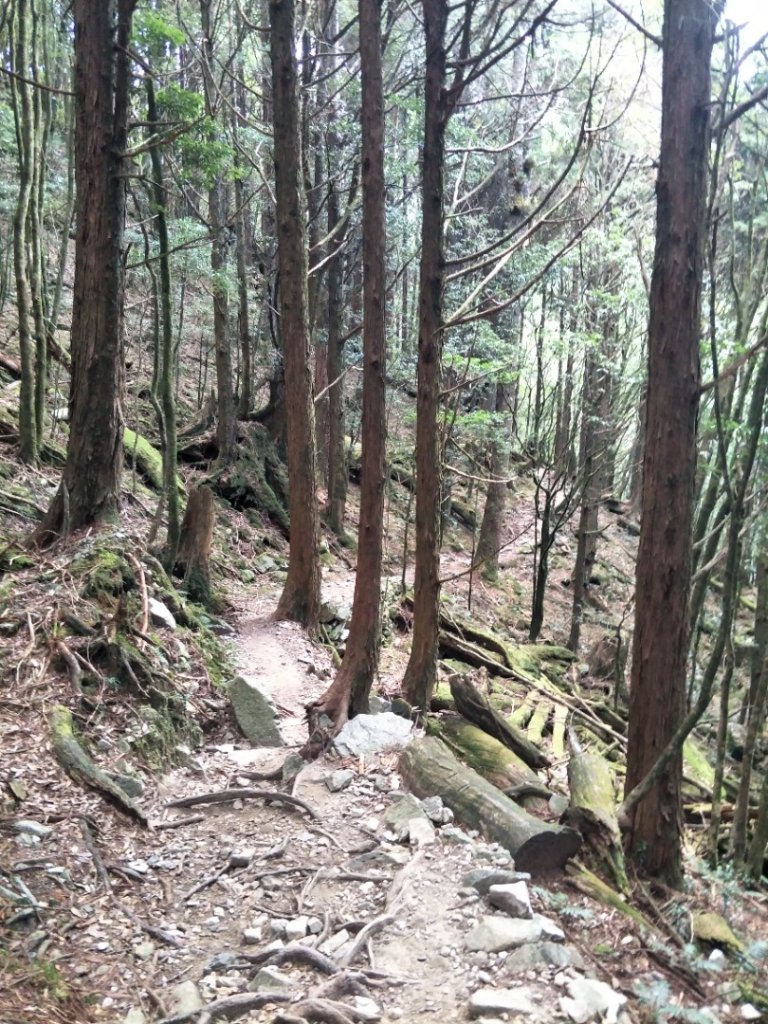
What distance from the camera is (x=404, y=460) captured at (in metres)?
19.7

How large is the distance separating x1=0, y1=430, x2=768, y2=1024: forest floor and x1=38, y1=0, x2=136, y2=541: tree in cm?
133

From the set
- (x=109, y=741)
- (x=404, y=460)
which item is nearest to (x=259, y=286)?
(x=404, y=460)

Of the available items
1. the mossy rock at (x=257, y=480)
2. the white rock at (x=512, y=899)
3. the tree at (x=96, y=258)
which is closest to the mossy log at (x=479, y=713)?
the white rock at (x=512, y=899)

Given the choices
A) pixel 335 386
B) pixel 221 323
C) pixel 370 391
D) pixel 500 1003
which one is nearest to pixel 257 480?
pixel 335 386

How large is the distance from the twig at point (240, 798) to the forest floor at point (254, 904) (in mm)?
23

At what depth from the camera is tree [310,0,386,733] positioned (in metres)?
6.56

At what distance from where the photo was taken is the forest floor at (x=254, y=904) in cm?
328

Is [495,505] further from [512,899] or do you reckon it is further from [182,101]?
[512,899]

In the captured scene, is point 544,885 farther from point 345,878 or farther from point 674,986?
point 345,878

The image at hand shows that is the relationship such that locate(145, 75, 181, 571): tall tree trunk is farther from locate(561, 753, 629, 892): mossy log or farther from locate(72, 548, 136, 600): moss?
locate(561, 753, 629, 892): mossy log

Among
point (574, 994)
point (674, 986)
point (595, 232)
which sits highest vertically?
point (595, 232)

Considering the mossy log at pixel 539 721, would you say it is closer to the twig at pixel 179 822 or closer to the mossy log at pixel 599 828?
the mossy log at pixel 599 828

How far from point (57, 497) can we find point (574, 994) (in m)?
6.01

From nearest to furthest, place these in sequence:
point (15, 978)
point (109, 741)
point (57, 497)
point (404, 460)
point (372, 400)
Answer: point (15, 978) < point (109, 741) < point (372, 400) < point (57, 497) < point (404, 460)
